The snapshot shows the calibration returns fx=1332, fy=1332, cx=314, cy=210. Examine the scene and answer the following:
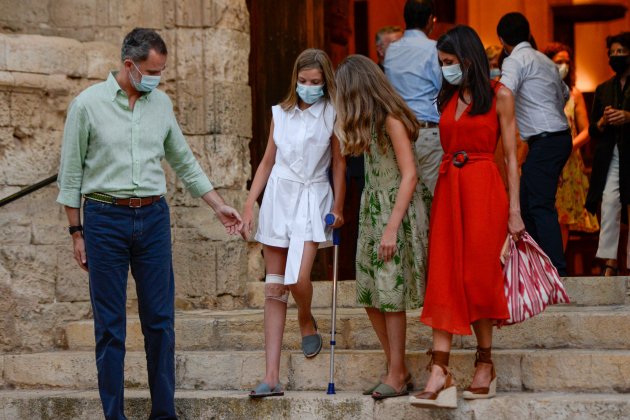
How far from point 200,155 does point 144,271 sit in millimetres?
2710

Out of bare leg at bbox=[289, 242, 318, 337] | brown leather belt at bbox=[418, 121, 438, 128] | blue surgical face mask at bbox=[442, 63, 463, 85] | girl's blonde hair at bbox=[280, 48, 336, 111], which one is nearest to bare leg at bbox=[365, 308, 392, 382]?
bare leg at bbox=[289, 242, 318, 337]

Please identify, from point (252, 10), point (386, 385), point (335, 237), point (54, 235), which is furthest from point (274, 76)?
point (386, 385)

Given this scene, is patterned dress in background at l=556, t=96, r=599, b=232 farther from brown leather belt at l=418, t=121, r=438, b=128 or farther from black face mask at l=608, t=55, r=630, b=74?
brown leather belt at l=418, t=121, r=438, b=128

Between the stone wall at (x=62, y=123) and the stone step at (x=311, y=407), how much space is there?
98 centimetres

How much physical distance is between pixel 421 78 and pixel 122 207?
2403 millimetres

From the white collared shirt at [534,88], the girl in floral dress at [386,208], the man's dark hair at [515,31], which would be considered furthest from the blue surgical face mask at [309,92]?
the man's dark hair at [515,31]

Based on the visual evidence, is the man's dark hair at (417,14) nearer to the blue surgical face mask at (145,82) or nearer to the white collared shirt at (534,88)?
the white collared shirt at (534,88)

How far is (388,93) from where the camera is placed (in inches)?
272

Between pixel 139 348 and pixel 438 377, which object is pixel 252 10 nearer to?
pixel 139 348

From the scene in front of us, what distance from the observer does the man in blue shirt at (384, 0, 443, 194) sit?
7938 millimetres

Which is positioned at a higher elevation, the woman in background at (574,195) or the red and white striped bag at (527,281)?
the woman in background at (574,195)

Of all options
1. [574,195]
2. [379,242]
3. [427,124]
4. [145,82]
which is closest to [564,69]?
[574,195]

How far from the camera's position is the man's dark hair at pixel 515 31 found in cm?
846

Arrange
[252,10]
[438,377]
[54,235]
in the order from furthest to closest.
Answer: [252,10] < [54,235] < [438,377]
